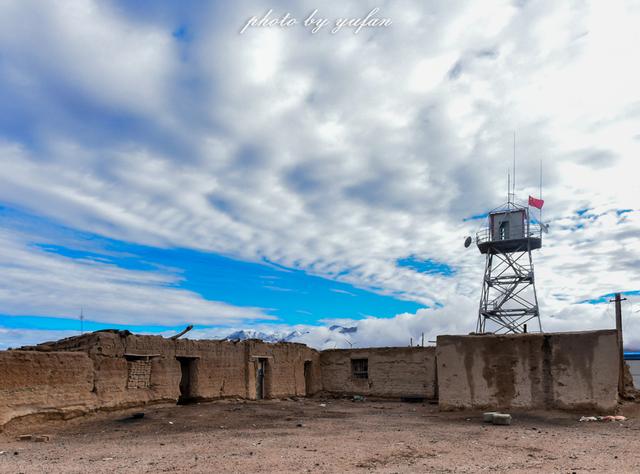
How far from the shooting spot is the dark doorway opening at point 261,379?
66.4 feet

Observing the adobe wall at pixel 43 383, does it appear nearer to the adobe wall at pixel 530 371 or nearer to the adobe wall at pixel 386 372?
the adobe wall at pixel 530 371

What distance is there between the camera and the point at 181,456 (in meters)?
8.28

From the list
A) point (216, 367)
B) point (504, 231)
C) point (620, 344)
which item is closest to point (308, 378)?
point (216, 367)

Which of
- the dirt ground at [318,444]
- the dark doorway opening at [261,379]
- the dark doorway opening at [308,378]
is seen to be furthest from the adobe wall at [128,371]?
the dark doorway opening at [308,378]

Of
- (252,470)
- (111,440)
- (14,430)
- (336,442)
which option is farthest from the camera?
(14,430)

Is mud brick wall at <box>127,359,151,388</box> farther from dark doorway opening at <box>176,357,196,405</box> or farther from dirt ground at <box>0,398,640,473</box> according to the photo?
dark doorway opening at <box>176,357,196,405</box>

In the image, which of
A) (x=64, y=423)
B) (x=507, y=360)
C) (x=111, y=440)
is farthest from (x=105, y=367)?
(x=507, y=360)

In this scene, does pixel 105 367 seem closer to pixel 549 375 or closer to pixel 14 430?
pixel 14 430

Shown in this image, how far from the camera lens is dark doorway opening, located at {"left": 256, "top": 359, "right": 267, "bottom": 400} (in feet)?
66.4

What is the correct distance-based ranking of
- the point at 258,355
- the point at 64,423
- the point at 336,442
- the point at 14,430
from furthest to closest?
1. the point at 258,355
2. the point at 64,423
3. the point at 14,430
4. the point at 336,442

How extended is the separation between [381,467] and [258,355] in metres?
12.9

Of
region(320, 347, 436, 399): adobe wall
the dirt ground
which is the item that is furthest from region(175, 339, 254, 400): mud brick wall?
region(320, 347, 436, 399): adobe wall

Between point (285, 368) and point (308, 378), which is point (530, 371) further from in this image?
point (308, 378)

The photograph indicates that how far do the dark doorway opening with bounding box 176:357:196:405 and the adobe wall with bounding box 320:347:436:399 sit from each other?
8327 mm
